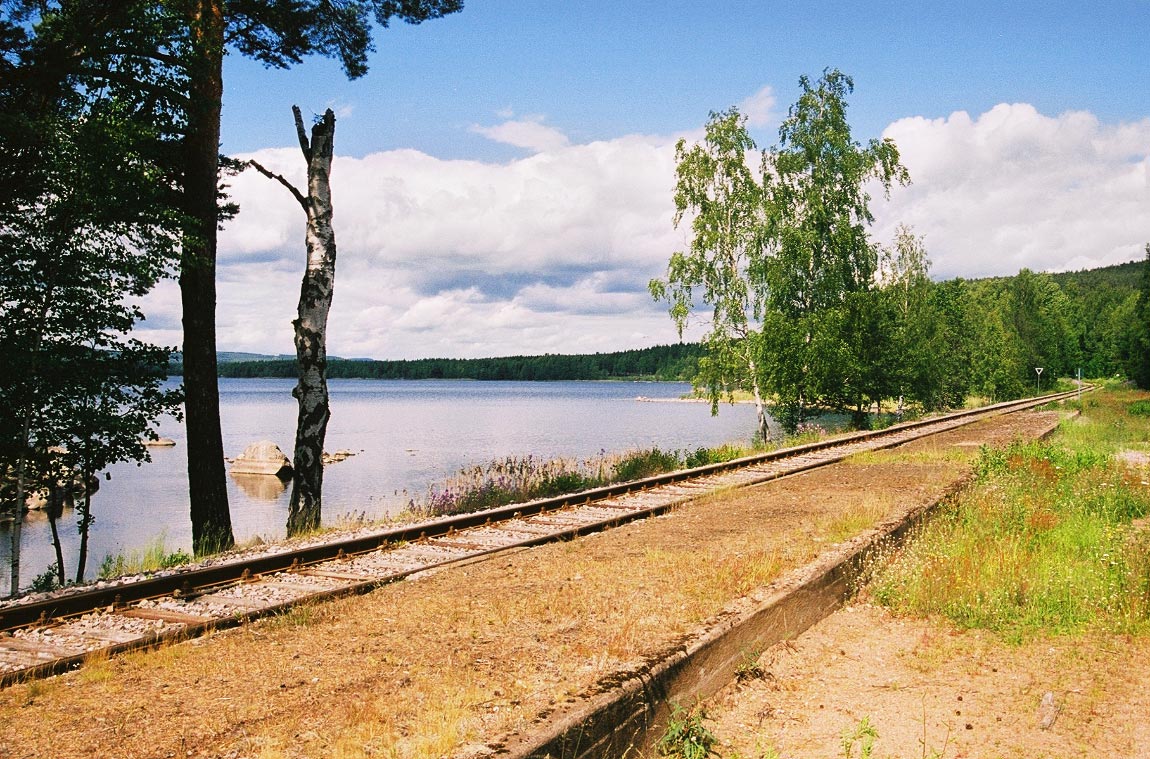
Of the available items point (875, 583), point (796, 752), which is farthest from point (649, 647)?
point (875, 583)

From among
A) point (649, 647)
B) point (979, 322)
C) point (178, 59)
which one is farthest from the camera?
point (979, 322)

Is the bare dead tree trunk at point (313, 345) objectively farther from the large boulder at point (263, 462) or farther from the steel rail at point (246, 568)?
the large boulder at point (263, 462)

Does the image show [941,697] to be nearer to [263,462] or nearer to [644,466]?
[644,466]

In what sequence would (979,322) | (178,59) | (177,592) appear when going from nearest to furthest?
(177,592)
(178,59)
(979,322)

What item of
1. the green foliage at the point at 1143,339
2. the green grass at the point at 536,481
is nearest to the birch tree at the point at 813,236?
the green grass at the point at 536,481

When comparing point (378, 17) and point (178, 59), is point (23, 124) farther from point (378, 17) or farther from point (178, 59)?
point (378, 17)

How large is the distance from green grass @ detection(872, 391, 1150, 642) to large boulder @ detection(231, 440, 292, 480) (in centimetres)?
2614

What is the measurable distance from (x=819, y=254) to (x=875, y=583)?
25.0 meters

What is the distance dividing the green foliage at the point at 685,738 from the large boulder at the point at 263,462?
2895 cm

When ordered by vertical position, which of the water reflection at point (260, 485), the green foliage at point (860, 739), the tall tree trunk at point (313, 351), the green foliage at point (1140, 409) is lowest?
the water reflection at point (260, 485)

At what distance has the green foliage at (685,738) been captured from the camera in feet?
14.6

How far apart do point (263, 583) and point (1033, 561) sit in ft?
24.2

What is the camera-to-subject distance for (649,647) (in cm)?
500

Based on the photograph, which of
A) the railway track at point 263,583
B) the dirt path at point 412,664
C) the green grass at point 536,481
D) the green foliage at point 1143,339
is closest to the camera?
the dirt path at point 412,664
